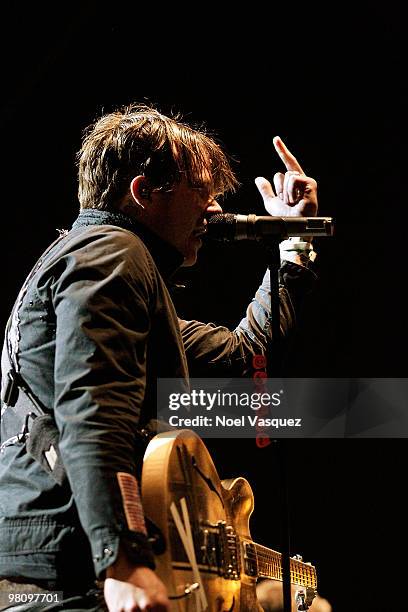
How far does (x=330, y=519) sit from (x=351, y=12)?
7.07ft

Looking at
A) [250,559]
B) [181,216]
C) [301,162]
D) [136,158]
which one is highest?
[301,162]

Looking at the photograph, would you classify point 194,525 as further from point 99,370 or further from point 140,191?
point 140,191

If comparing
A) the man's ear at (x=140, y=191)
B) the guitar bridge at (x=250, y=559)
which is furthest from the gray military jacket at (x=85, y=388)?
the guitar bridge at (x=250, y=559)

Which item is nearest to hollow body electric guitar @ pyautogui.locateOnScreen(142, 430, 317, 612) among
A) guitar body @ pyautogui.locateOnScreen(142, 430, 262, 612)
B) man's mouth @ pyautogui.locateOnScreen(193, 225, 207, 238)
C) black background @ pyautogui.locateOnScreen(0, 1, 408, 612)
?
guitar body @ pyautogui.locateOnScreen(142, 430, 262, 612)

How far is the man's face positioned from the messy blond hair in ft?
0.07

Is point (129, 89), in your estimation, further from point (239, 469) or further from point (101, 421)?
point (101, 421)

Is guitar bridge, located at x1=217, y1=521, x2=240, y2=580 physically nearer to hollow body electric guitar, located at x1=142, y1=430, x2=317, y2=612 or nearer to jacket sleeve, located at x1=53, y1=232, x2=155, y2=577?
hollow body electric guitar, located at x1=142, y1=430, x2=317, y2=612

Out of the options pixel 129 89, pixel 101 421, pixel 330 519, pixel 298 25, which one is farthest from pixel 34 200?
pixel 101 421

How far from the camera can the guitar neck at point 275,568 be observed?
1.97 meters

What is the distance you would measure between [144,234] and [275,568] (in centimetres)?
96

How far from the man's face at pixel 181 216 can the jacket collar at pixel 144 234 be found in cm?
3

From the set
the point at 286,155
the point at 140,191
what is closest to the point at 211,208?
the point at 140,191

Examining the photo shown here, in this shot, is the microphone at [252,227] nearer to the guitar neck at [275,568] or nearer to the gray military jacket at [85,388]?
the gray military jacket at [85,388]

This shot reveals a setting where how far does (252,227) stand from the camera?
6.31 ft
